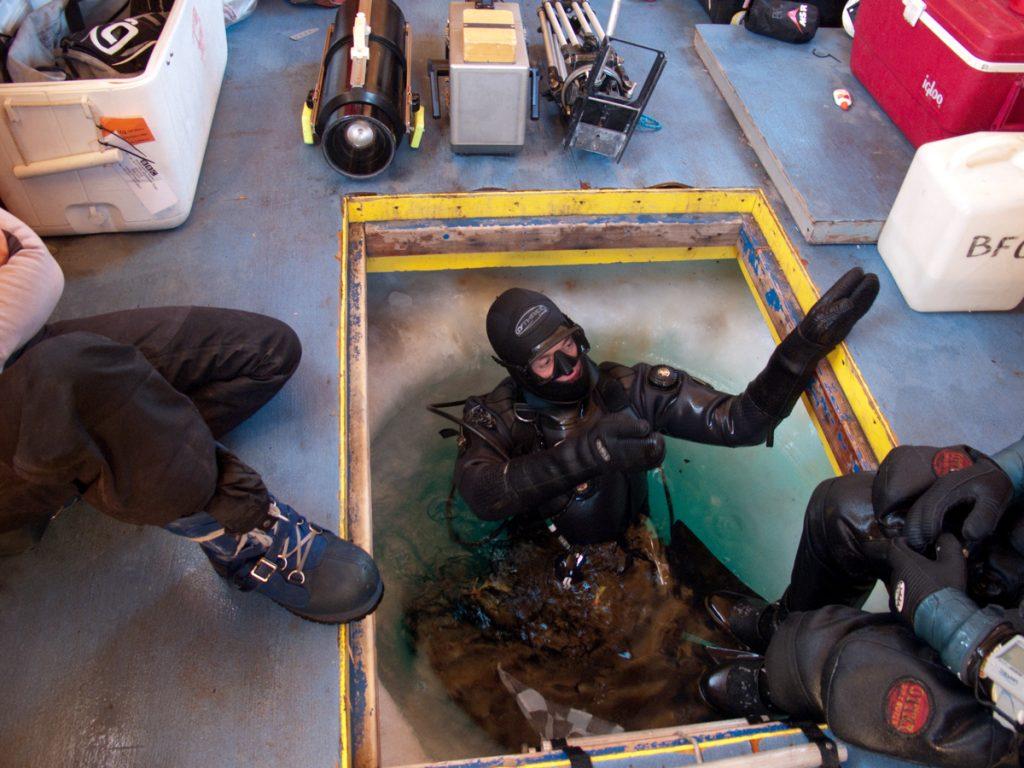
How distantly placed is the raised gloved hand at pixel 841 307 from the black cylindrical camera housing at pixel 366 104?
147cm

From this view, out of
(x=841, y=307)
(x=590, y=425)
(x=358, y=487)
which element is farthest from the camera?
(x=590, y=425)

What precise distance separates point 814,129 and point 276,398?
2201 millimetres

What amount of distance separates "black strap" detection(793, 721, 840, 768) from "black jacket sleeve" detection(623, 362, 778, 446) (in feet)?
2.81

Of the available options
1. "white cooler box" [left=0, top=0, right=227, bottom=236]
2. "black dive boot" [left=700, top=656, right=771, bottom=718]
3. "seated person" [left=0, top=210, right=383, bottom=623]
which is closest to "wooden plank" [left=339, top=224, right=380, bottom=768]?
"seated person" [left=0, top=210, right=383, bottom=623]

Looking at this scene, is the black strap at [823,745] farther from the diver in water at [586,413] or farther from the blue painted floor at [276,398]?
the blue painted floor at [276,398]

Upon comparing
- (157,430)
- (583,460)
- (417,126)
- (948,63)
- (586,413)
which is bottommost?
(586,413)

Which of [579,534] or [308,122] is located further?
[308,122]

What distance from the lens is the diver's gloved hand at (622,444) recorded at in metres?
1.92

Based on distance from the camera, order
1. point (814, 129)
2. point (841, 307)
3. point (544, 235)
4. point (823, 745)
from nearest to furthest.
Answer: point (823, 745)
point (841, 307)
point (544, 235)
point (814, 129)

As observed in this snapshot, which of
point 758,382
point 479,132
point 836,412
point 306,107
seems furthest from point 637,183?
point 306,107

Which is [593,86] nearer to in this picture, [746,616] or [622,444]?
[622,444]

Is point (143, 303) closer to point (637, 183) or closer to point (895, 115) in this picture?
point (637, 183)

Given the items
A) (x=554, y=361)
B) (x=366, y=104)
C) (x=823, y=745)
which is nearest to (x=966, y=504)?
(x=823, y=745)

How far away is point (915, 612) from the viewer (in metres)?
1.36
